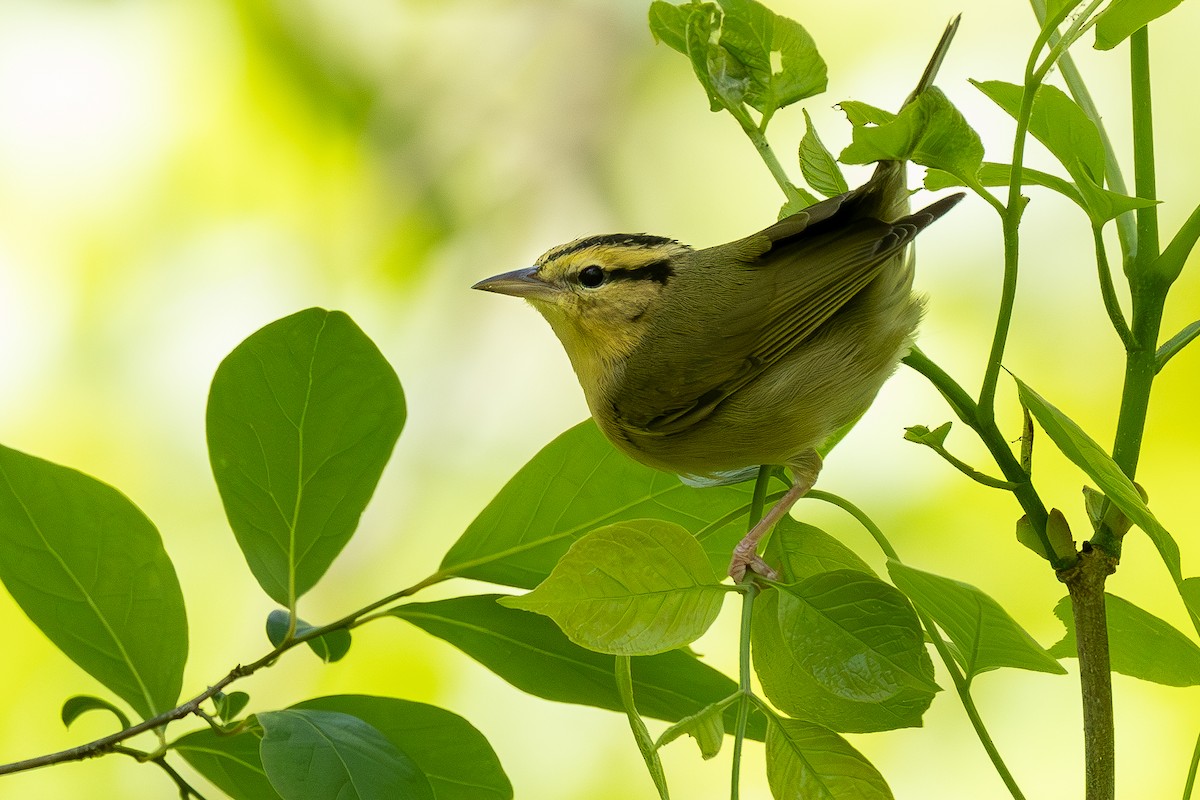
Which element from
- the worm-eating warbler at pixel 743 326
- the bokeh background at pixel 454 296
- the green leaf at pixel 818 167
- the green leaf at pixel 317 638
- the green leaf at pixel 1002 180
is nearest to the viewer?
the green leaf at pixel 1002 180

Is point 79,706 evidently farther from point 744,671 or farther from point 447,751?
point 744,671

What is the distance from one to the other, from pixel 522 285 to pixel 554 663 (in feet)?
3.02

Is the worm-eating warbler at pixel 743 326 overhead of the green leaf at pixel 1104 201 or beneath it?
overhead

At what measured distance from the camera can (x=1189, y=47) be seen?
2926 mm

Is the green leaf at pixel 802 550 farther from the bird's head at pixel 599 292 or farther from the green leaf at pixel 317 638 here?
the bird's head at pixel 599 292

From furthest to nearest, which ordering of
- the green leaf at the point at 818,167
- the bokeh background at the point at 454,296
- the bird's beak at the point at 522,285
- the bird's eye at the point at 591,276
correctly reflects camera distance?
the bokeh background at the point at 454,296 < the bird's eye at the point at 591,276 < the bird's beak at the point at 522,285 < the green leaf at the point at 818,167

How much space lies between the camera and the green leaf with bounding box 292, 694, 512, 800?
43.8 inches

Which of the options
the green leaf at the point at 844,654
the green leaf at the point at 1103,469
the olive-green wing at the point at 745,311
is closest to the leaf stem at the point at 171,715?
the green leaf at the point at 844,654

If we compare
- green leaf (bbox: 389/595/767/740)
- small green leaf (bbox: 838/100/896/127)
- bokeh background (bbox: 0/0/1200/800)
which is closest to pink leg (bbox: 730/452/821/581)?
green leaf (bbox: 389/595/767/740)

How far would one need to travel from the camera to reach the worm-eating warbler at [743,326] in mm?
1563

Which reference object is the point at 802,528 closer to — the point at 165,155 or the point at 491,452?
the point at 491,452

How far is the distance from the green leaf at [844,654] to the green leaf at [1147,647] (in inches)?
7.7

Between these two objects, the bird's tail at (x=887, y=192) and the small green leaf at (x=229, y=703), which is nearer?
the small green leaf at (x=229, y=703)

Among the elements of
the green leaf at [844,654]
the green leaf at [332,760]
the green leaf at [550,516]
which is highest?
the green leaf at [550,516]
